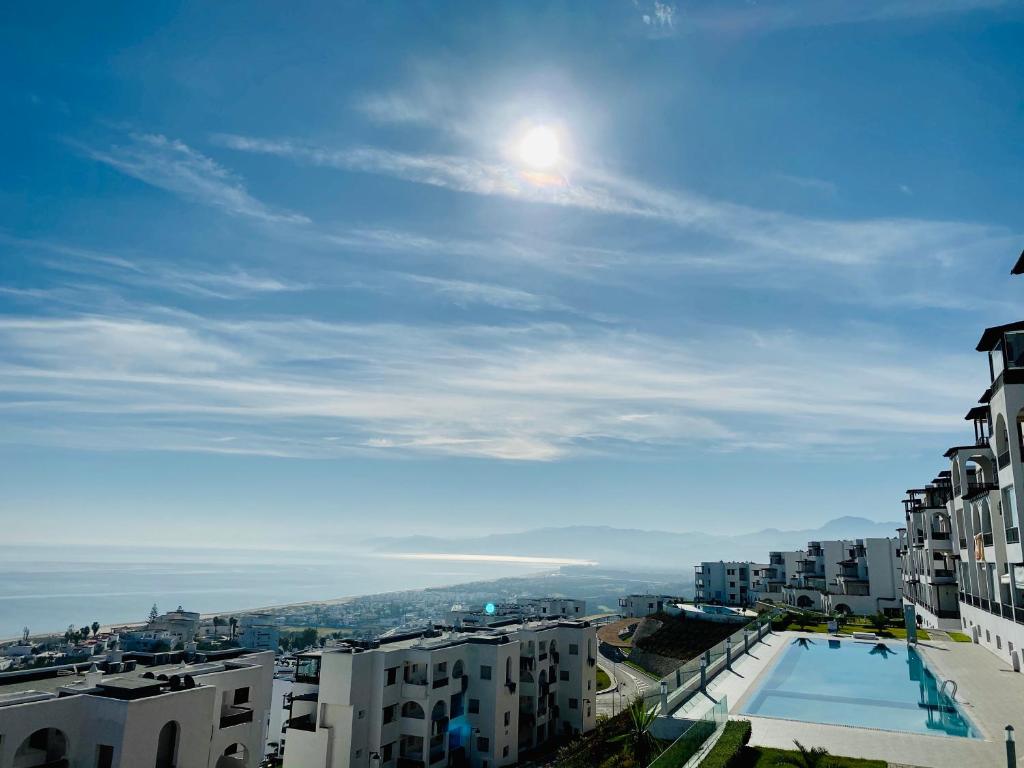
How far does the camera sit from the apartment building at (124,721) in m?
19.0

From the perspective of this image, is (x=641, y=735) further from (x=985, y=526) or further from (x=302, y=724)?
(x=985, y=526)

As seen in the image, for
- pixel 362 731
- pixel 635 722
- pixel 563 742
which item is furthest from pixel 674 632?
pixel 635 722

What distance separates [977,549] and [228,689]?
36670mm

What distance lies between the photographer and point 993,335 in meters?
27.6

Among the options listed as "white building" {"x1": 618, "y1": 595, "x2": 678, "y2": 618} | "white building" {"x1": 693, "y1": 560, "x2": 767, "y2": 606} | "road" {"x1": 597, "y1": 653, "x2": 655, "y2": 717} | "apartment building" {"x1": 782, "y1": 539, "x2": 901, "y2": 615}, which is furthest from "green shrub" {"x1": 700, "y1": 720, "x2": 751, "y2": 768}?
"white building" {"x1": 693, "y1": 560, "x2": 767, "y2": 606}

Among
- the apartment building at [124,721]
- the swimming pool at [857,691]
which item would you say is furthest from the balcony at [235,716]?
the swimming pool at [857,691]

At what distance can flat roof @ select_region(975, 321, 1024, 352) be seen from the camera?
26.4 meters

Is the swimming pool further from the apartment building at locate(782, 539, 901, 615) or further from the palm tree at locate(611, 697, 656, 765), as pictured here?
the apartment building at locate(782, 539, 901, 615)

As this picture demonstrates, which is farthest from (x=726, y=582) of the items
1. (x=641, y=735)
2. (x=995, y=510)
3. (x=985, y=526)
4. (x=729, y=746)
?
(x=729, y=746)

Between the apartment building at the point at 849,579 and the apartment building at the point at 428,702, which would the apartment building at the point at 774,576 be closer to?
the apartment building at the point at 849,579

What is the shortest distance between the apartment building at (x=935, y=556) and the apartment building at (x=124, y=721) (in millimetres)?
45164

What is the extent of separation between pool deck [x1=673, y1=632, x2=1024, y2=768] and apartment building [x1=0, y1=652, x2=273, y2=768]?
15279 millimetres

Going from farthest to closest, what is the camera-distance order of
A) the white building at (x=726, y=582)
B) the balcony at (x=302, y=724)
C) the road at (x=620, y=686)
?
the white building at (x=726, y=582)
the road at (x=620, y=686)
the balcony at (x=302, y=724)

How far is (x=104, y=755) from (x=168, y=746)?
6.71ft
